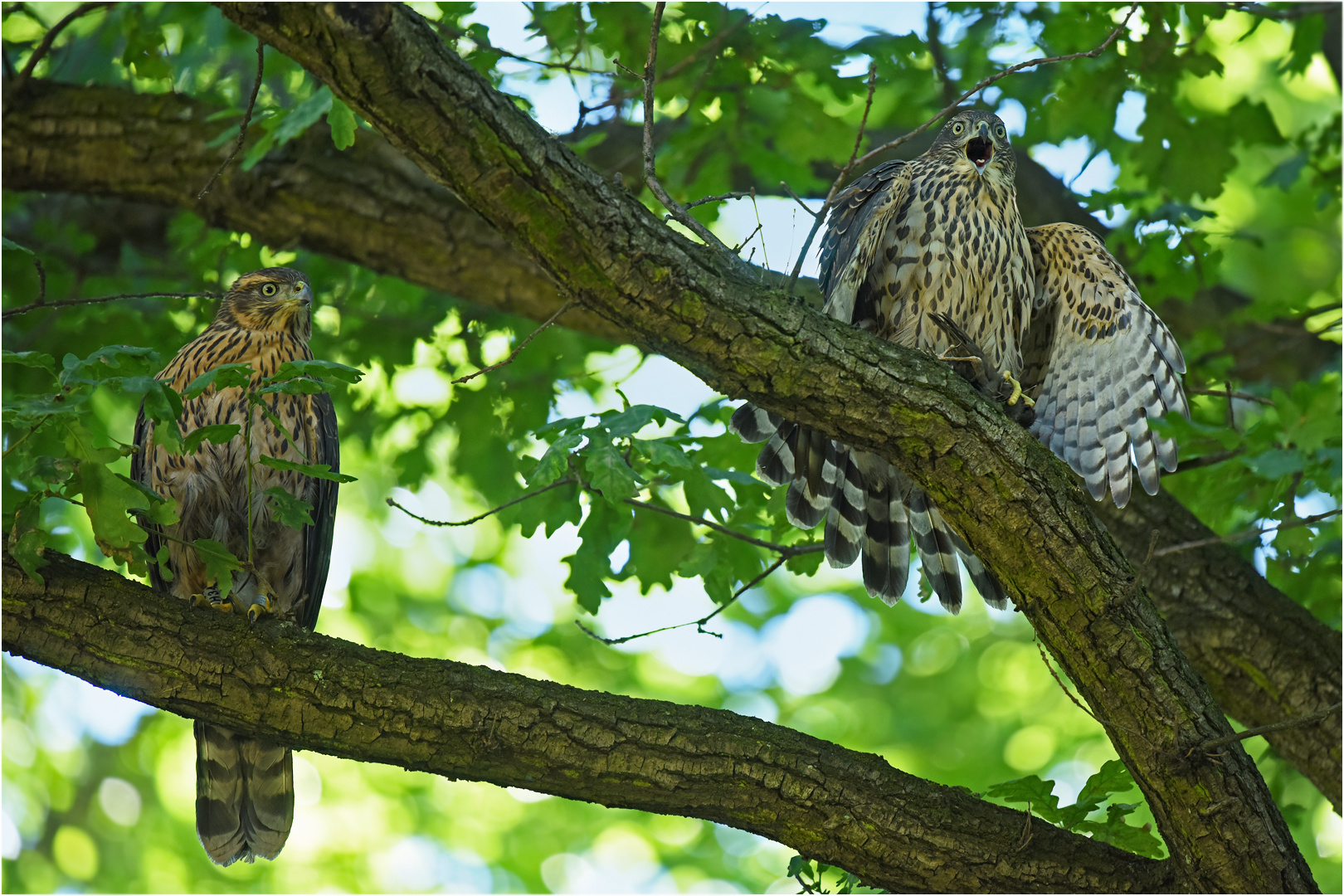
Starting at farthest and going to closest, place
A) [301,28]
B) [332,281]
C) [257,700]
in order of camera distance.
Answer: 1. [332,281]
2. [257,700]
3. [301,28]

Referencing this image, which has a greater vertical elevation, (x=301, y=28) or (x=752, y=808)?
(x=301, y=28)

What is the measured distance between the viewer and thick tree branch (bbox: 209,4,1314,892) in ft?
7.98

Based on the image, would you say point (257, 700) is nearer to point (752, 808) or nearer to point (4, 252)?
point (752, 808)

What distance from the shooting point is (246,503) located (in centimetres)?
379

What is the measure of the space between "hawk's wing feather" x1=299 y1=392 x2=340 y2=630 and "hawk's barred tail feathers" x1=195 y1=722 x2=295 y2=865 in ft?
1.76

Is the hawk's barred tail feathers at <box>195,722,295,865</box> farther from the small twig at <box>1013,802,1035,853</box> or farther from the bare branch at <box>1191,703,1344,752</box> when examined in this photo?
the bare branch at <box>1191,703,1344,752</box>

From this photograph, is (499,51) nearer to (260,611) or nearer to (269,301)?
(269,301)

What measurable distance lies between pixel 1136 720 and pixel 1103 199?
8.84 ft

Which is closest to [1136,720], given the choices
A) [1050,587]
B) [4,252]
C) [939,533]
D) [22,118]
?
[1050,587]

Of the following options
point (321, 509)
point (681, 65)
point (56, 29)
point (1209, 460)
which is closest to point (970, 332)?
point (1209, 460)

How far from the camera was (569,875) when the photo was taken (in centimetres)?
867

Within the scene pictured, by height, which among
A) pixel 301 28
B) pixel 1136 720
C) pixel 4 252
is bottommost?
pixel 1136 720

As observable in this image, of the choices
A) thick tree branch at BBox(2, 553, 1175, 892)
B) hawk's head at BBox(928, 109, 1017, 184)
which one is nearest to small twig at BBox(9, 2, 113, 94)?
thick tree branch at BBox(2, 553, 1175, 892)

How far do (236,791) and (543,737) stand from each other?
127 cm
